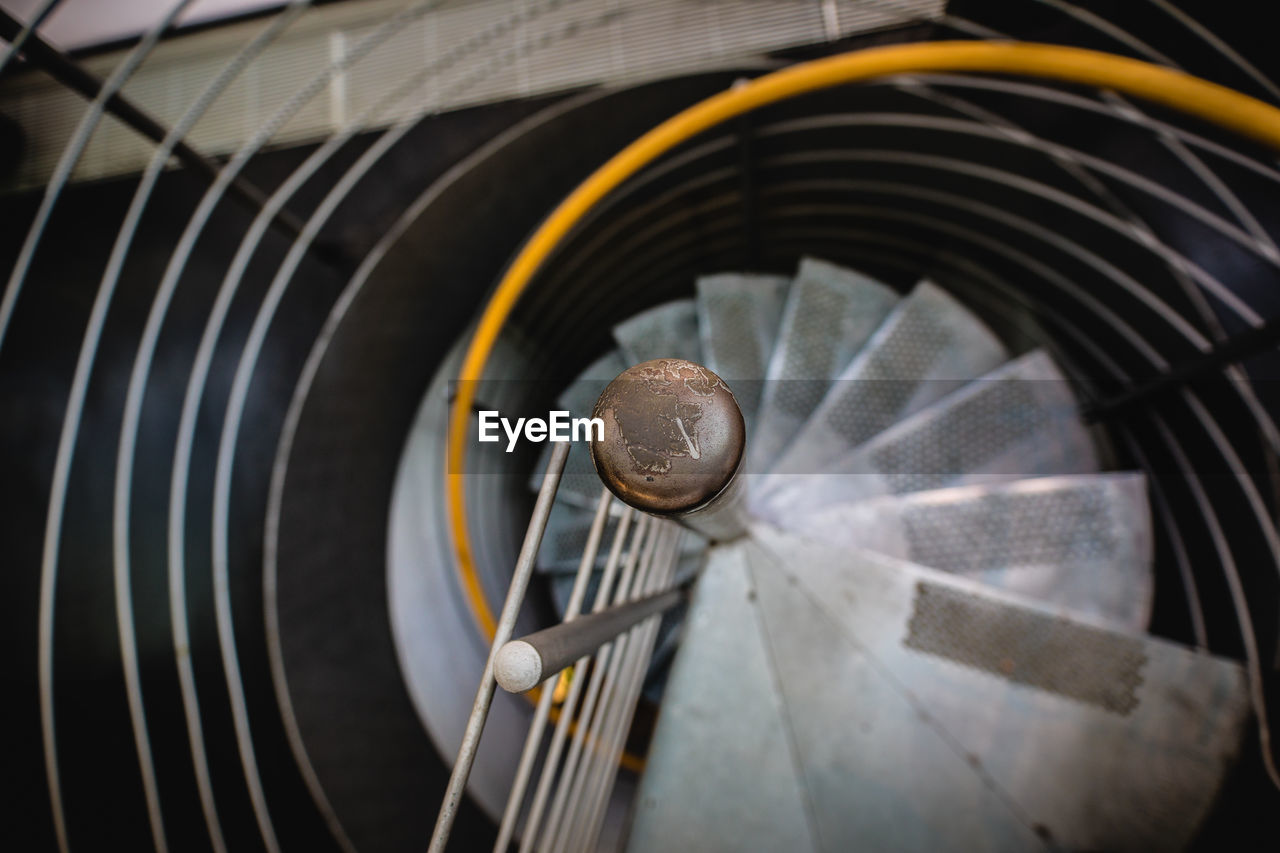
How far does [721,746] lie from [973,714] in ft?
2.66

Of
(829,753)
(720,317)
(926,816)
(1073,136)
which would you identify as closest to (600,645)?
(829,753)

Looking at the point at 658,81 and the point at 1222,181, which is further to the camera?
the point at 658,81

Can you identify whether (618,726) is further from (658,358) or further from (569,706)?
(658,358)

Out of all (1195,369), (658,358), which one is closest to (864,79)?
(658,358)

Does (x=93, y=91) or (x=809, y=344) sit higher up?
(x=93, y=91)

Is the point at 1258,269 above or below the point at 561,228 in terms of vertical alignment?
below

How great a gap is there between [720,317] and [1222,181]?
1.75 meters

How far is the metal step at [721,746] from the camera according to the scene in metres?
1.50

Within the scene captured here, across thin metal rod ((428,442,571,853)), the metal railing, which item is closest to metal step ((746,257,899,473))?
the metal railing

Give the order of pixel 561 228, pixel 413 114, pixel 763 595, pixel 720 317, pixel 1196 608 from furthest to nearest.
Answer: pixel 720 317
pixel 413 114
pixel 1196 608
pixel 561 228
pixel 763 595

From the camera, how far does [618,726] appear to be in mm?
1415

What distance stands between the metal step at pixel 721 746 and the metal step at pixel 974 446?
823 millimetres

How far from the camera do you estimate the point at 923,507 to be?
229 cm

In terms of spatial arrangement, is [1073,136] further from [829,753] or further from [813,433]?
[829,753]
